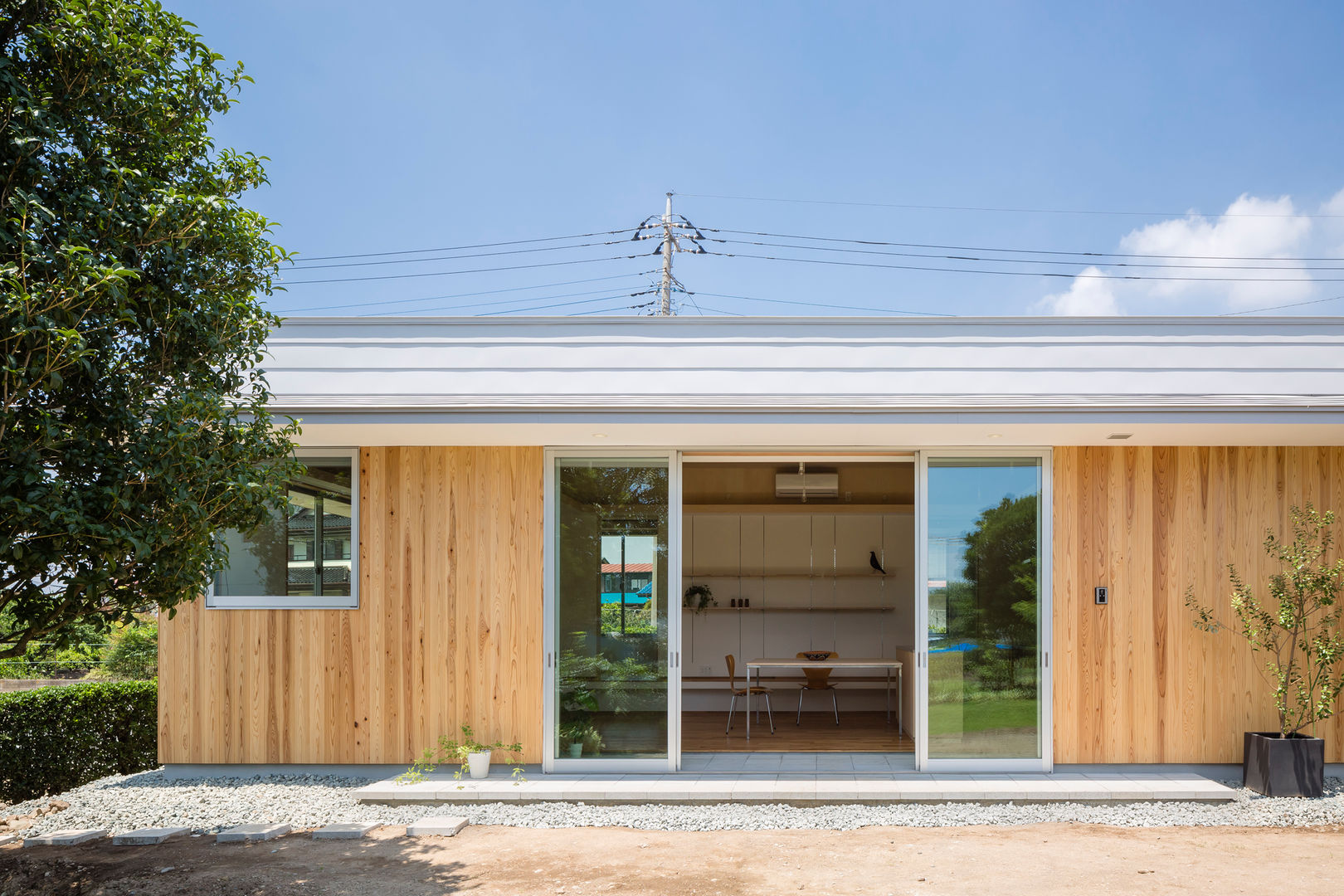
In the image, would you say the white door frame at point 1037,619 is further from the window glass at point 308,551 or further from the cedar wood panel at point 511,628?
the window glass at point 308,551

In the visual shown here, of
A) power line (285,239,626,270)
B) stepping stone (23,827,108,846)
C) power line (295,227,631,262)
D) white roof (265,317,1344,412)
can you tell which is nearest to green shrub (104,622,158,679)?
stepping stone (23,827,108,846)

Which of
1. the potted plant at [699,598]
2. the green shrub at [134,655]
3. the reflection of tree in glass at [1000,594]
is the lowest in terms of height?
the green shrub at [134,655]

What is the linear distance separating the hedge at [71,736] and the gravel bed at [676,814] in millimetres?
1246

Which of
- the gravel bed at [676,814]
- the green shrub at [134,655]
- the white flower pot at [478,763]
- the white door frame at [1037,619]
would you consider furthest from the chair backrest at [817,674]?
the green shrub at [134,655]

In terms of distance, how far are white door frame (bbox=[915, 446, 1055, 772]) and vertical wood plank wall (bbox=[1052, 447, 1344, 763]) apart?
8 centimetres

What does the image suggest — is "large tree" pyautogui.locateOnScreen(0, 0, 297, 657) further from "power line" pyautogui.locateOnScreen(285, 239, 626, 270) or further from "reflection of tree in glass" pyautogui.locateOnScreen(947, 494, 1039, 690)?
"power line" pyautogui.locateOnScreen(285, 239, 626, 270)

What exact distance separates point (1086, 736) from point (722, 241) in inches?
697

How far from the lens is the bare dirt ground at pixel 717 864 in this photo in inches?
187

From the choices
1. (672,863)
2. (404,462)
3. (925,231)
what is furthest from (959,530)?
(925,231)

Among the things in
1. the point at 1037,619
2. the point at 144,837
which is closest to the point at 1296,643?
the point at 1037,619

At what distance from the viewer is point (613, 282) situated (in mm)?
25859

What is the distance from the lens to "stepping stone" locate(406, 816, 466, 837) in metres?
5.76

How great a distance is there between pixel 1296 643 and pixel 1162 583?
1002mm

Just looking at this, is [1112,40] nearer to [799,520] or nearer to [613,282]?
[799,520]
